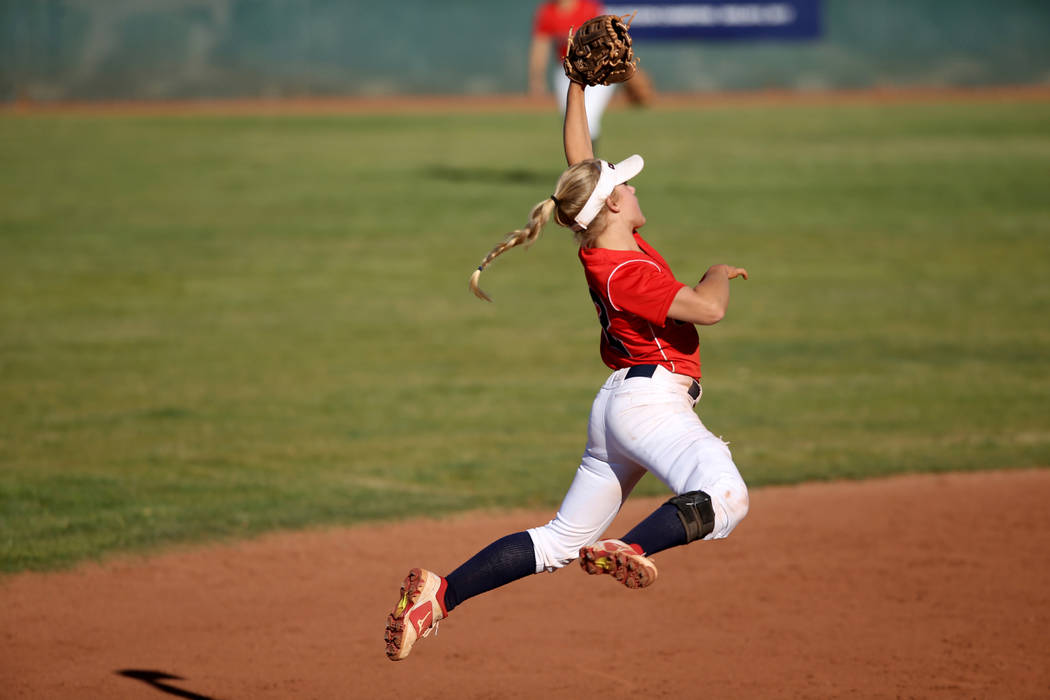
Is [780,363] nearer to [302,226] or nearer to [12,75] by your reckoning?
[302,226]

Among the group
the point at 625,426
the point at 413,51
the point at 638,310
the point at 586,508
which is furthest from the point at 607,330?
the point at 413,51

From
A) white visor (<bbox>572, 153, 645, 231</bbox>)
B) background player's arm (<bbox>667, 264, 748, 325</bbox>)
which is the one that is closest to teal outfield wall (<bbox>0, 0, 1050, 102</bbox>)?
white visor (<bbox>572, 153, 645, 231</bbox>)

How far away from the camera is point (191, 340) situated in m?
11.1

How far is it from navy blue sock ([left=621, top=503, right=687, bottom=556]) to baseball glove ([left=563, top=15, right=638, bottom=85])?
1.64 metres

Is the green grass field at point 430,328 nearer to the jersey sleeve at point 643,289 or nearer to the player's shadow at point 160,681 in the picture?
the player's shadow at point 160,681

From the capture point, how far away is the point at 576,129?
14.8 feet

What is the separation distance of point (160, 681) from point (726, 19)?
2965 cm

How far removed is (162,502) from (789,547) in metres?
3.45

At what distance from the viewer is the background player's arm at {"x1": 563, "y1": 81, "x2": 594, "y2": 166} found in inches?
177

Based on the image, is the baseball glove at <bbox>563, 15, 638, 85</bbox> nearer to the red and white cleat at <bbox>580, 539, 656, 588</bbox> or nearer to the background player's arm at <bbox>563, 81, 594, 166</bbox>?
the background player's arm at <bbox>563, 81, 594, 166</bbox>

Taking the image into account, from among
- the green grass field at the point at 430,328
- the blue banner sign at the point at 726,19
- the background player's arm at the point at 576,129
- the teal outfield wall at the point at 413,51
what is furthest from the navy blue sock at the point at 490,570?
the teal outfield wall at the point at 413,51

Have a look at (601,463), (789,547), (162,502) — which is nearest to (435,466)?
(162,502)

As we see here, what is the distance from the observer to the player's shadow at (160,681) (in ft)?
15.0

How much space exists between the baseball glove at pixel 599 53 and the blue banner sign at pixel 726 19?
88.8ft
